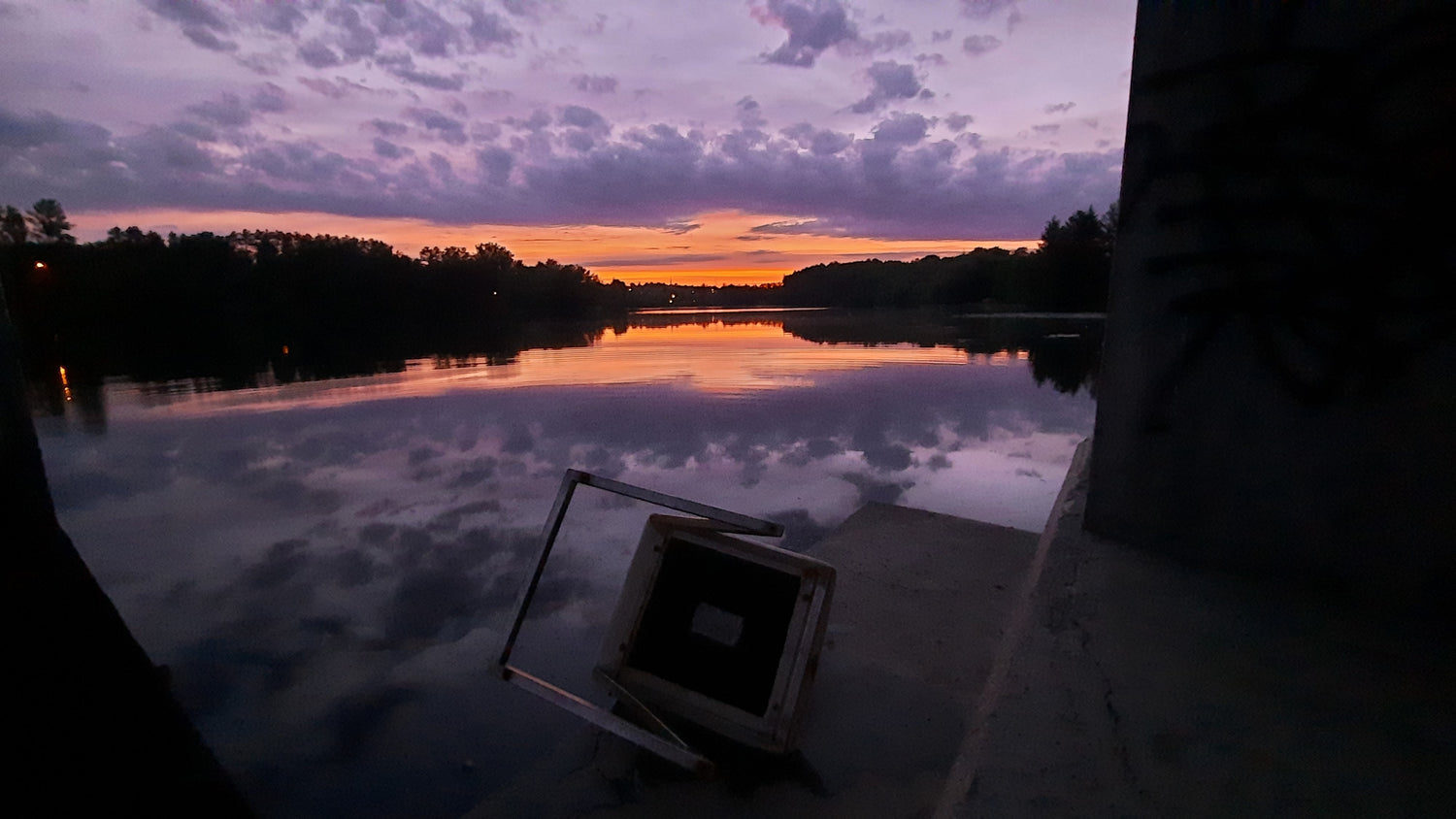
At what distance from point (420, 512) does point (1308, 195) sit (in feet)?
30.3

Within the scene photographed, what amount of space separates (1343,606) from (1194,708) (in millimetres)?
1332

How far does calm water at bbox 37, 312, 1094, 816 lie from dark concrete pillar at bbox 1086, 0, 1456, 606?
13.9ft

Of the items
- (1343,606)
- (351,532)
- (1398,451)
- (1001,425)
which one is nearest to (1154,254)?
(1398,451)

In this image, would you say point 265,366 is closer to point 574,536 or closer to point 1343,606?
point 574,536

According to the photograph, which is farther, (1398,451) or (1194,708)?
(1398,451)

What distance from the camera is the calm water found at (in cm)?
452

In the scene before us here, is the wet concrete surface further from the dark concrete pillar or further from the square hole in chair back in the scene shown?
the dark concrete pillar

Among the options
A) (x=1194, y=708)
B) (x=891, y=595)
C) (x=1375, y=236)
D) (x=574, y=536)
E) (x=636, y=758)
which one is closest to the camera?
(x=1194, y=708)

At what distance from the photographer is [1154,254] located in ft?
10.6

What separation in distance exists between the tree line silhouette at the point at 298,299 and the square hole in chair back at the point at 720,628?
24.7 metres

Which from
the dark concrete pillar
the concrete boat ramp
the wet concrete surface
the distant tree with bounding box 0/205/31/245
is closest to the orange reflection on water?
the wet concrete surface

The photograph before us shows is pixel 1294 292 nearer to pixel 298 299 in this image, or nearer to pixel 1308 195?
pixel 1308 195

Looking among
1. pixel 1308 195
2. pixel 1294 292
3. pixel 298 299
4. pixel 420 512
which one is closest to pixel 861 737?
pixel 1294 292

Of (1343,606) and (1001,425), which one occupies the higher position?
(1343,606)
